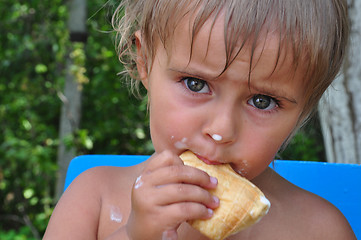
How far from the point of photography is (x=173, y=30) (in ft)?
3.65

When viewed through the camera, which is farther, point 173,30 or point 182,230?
point 182,230

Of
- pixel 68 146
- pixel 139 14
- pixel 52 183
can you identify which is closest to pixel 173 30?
pixel 139 14

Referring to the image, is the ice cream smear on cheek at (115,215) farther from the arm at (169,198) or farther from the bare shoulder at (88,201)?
the arm at (169,198)

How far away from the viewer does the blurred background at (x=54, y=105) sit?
3.41 metres

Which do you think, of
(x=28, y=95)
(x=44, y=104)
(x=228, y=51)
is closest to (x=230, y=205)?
(x=228, y=51)

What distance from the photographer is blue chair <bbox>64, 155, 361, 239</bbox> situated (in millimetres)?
1617

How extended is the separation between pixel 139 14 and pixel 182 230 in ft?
1.91

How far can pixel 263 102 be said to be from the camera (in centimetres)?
111

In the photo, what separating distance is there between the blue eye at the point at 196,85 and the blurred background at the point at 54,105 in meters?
2.22

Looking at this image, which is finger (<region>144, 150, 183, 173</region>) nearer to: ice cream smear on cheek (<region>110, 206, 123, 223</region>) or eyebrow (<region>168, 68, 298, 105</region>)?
eyebrow (<region>168, 68, 298, 105</region>)

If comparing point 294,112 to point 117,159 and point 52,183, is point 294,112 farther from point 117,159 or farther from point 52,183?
point 52,183

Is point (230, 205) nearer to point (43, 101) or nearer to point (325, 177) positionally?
point (325, 177)

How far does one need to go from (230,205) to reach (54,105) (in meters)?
3.11

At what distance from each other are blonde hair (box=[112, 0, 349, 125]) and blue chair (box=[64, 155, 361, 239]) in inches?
18.6
